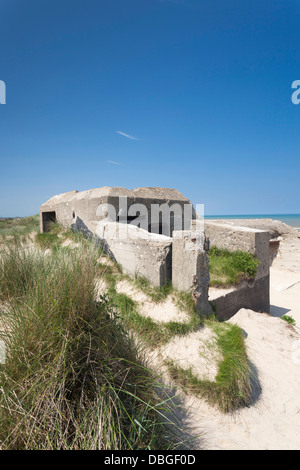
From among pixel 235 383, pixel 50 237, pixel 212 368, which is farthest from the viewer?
pixel 50 237

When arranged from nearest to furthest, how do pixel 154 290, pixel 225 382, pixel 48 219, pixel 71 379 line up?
pixel 71 379
pixel 225 382
pixel 154 290
pixel 48 219

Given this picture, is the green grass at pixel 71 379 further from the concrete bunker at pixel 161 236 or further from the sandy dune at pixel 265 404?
the concrete bunker at pixel 161 236

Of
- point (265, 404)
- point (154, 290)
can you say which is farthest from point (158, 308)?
point (265, 404)

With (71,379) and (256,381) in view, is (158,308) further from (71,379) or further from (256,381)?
(71,379)

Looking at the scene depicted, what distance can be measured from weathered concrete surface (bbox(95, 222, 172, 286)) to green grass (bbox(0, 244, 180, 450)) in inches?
82.1

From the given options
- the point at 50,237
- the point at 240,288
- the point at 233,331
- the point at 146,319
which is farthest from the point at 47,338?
the point at 50,237

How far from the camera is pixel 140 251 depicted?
16.1ft

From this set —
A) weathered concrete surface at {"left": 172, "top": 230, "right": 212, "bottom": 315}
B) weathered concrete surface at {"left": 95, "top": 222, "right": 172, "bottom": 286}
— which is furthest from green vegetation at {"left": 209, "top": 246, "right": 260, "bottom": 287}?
weathered concrete surface at {"left": 95, "top": 222, "right": 172, "bottom": 286}

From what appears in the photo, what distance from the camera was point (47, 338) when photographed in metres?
2.02

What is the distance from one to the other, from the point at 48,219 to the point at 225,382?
8578mm

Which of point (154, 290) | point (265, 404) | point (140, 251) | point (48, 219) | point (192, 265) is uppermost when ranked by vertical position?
point (48, 219)
